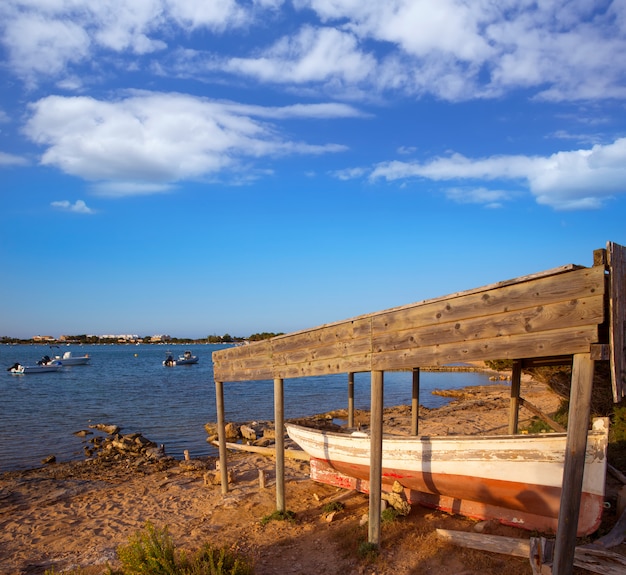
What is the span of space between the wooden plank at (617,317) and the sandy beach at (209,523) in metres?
3.31

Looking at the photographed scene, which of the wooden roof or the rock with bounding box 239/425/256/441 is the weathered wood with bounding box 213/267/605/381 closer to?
the wooden roof

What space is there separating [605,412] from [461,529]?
6414 millimetres

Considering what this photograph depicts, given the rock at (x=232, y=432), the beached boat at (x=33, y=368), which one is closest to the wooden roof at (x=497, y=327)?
the rock at (x=232, y=432)

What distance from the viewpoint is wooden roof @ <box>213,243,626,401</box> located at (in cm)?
527

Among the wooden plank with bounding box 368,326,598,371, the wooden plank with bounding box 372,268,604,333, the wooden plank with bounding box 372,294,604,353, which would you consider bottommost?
the wooden plank with bounding box 368,326,598,371

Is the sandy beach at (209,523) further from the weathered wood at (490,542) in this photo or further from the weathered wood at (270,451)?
the weathered wood at (270,451)

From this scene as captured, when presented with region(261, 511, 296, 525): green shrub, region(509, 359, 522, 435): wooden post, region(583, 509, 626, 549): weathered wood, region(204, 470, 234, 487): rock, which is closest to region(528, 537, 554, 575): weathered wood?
region(583, 509, 626, 549): weathered wood

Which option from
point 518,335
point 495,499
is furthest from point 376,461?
point 518,335

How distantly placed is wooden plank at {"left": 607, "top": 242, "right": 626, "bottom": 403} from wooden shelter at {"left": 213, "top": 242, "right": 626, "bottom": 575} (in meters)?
0.01

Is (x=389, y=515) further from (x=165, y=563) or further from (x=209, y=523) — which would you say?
(x=165, y=563)

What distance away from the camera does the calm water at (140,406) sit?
2158 cm

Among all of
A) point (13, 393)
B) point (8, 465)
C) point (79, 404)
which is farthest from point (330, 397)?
point (13, 393)

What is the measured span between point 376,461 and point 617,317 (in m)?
4.24

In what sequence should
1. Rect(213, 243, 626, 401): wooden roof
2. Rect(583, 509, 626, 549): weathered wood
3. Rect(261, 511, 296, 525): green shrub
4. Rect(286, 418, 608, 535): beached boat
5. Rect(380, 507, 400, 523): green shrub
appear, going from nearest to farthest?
1. Rect(213, 243, 626, 401): wooden roof
2. Rect(583, 509, 626, 549): weathered wood
3. Rect(286, 418, 608, 535): beached boat
4. Rect(380, 507, 400, 523): green shrub
5. Rect(261, 511, 296, 525): green shrub
